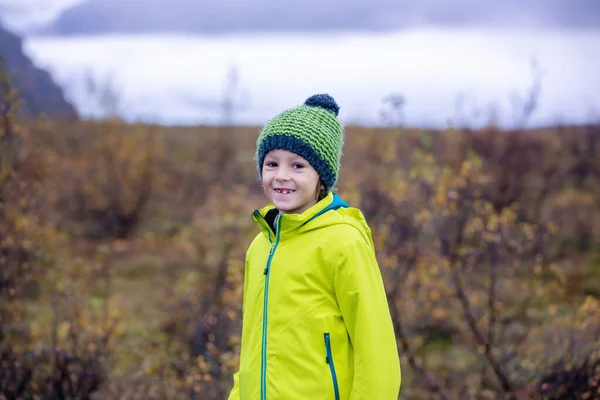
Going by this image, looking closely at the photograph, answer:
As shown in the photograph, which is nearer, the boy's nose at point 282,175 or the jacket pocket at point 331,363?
the jacket pocket at point 331,363

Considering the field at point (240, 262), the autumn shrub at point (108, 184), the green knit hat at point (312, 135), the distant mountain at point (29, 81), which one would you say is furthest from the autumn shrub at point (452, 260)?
the autumn shrub at point (108, 184)

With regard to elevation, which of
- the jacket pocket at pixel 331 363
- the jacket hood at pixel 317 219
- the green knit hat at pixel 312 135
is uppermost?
the green knit hat at pixel 312 135

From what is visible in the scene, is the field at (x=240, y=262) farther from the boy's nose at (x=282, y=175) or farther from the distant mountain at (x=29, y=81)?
the boy's nose at (x=282, y=175)

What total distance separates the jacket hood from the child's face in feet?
0.20

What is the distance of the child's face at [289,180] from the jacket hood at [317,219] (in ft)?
0.20

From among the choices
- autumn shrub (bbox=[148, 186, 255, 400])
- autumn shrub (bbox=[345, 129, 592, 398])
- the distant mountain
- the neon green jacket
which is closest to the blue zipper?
the neon green jacket

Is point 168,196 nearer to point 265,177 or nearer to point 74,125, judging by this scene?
point 74,125

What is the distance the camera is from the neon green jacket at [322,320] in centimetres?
184

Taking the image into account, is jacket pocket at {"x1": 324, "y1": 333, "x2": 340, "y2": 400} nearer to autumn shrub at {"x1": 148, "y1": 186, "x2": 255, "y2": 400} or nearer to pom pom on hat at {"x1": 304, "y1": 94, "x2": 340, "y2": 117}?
pom pom on hat at {"x1": 304, "y1": 94, "x2": 340, "y2": 117}

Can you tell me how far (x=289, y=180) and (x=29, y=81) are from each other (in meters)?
5.99

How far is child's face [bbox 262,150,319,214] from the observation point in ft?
6.84

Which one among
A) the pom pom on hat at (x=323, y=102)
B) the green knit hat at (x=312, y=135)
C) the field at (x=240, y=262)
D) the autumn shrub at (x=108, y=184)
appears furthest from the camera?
the autumn shrub at (x=108, y=184)

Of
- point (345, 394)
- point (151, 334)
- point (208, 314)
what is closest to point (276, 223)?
point (345, 394)

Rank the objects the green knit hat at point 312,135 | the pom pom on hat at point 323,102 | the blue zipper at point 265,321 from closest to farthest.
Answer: the blue zipper at point 265,321 → the green knit hat at point 312,135 → the pom pom on hat at point 323,102
